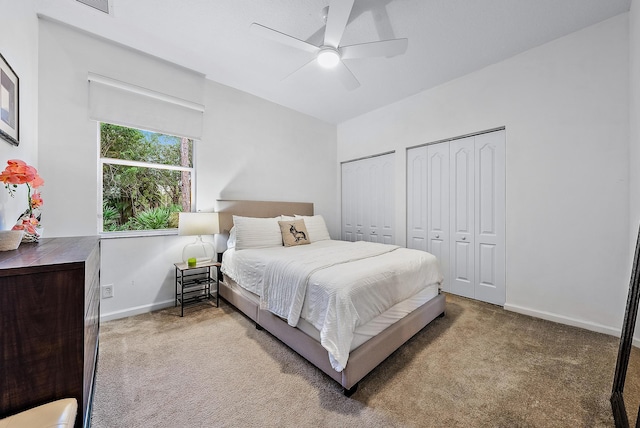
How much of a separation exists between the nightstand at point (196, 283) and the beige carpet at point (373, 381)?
1.86 feet

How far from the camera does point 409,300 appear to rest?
218cm

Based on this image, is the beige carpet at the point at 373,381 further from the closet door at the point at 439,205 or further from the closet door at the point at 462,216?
the closet door at the point at 439,205

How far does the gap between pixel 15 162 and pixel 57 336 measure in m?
1.08

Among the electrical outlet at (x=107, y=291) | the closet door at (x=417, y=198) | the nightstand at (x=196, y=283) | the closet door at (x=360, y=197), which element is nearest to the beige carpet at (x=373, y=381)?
the electrical outlet at (x=107, y=291)

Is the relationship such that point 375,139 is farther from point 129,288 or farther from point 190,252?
point 129,288

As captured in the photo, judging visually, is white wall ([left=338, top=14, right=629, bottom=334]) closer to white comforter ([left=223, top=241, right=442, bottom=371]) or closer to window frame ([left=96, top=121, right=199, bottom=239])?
white comforter ([left=223, top=241, right=442, bottom=371])

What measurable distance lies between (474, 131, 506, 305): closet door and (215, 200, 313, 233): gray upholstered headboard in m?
2.54

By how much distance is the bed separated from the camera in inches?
63.1

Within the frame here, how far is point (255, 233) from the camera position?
9.92ft

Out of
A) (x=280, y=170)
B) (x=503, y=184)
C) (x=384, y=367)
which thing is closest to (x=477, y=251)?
(x=503, y=184)

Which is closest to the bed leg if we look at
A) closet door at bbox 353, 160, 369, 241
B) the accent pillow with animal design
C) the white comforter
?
the white comforter

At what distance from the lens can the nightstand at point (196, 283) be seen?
2938mm

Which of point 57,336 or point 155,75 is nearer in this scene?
point 57,336

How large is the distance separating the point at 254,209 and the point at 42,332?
2.78m
